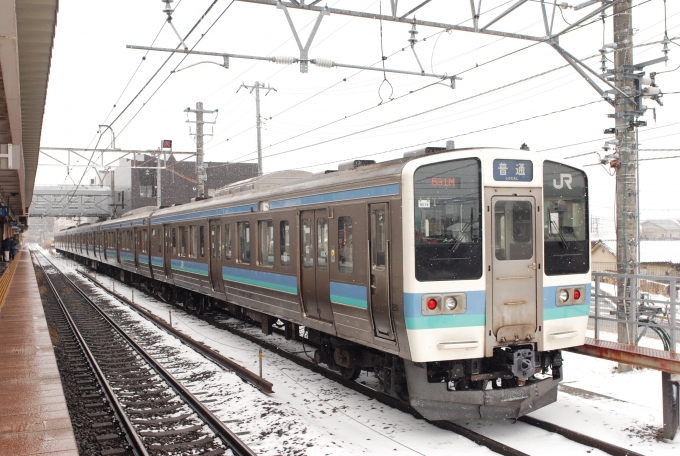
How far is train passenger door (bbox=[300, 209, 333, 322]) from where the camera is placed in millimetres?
8266

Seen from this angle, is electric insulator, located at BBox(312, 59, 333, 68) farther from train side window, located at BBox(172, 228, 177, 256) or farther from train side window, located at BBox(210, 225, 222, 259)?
train side window, located at BBox(172, 228, 177, 256)

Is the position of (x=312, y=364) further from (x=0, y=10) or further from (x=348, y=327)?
(x=0, y=10)

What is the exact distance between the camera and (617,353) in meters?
7.16

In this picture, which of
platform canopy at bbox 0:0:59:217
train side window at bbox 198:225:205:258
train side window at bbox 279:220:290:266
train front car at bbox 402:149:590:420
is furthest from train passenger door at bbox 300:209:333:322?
train side window at bbox 198:225:205:258

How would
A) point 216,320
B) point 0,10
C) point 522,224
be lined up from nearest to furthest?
point 0,10
point 522,224
point 216,320

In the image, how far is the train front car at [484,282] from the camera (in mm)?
6383

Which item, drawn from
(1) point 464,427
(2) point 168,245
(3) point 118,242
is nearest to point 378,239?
(1) point 464,427

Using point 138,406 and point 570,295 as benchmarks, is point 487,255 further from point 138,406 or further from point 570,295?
point 138,406

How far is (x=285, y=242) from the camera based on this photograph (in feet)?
31.3

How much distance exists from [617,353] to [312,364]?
4.44m

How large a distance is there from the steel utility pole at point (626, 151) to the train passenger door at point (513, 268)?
3.31m

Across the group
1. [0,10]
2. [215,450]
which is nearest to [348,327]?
[215,450]

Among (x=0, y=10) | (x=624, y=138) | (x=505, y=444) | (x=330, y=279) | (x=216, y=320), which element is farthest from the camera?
(x=216, y=320)

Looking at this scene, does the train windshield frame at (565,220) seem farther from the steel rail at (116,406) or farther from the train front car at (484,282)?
the steel rail at (116,406)
